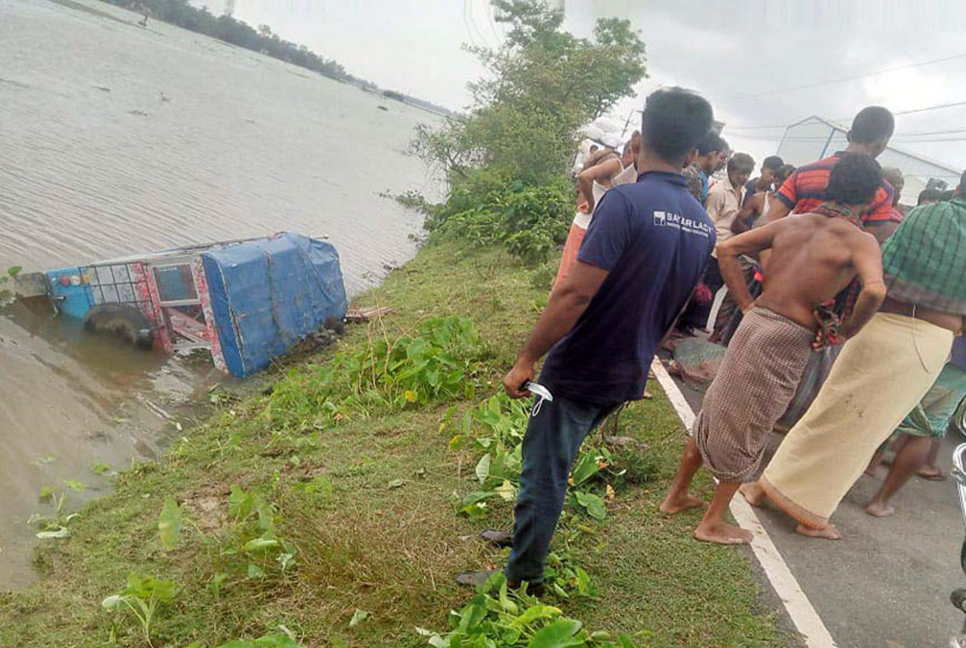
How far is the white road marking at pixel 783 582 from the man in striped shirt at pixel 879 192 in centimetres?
179

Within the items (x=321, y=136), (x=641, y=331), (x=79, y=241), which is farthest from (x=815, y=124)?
(x=641, y=331)

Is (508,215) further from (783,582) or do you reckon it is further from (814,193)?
(783,582)

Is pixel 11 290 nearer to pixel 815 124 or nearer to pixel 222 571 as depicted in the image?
pixel 222 571

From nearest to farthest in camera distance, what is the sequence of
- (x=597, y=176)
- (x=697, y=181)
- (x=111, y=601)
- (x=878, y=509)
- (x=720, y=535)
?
(x=111, y=601)
(x=720, y=535)
(x=878, y=509)
(x=597, y=176)
(x=697, y=181)

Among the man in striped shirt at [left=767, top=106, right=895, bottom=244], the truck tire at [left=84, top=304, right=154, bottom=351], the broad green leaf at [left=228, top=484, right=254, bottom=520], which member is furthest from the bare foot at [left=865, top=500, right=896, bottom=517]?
the truck tire at [left=84, top=304, right=154, bottom=351]

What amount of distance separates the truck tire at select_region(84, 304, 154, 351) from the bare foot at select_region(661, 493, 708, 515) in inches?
261

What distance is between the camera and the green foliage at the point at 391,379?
5637 millimetres

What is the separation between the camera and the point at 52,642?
2.97 metres

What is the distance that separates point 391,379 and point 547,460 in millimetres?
3690

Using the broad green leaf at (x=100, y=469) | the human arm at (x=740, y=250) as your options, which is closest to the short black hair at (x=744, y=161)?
the human arm at (x=740, y=250)

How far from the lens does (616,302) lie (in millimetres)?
2232

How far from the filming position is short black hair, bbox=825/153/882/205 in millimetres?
2994

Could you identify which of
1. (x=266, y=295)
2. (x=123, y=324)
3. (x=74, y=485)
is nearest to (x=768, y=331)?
(x=74, y=485)

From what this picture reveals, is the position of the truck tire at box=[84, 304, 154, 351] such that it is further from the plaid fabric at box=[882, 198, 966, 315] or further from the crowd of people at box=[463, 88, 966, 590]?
the plaid fabric at box=[882, 198, 966, 315]
